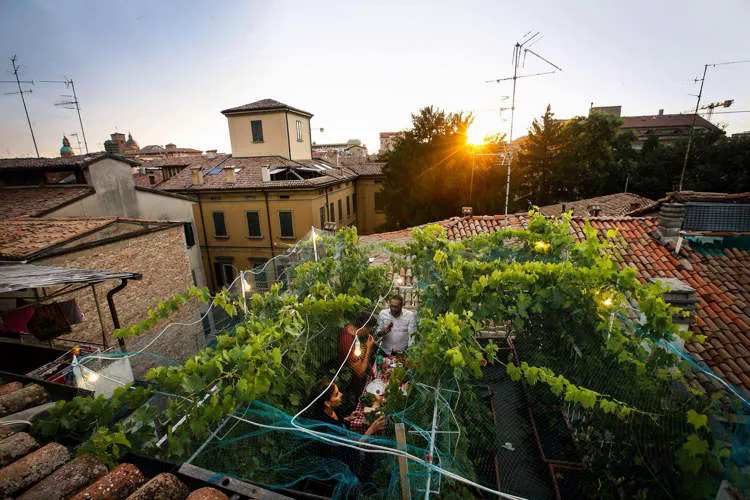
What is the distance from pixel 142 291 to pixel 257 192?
9.07 m

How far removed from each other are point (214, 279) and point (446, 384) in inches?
767

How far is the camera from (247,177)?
63.1ft

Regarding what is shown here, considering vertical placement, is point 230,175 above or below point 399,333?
above

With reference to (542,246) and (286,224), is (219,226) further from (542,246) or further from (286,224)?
(542,246)

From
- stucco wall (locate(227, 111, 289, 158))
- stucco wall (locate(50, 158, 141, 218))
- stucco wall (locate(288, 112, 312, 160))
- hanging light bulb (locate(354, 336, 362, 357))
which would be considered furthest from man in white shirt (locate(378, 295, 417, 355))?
stucco wall (locate(288, 112, 312, 160))

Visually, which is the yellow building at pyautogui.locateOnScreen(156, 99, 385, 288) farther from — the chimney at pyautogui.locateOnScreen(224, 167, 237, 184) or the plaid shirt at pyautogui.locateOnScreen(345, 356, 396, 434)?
the plaid shirt at pyautogui.locateOnScreen(345, 356, 396, 434)

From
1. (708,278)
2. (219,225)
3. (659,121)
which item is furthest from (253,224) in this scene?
(659,121)

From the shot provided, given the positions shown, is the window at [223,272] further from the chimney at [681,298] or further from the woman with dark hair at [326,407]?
the chimney at [681,298]

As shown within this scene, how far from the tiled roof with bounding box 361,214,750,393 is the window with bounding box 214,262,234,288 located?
47.9 feet

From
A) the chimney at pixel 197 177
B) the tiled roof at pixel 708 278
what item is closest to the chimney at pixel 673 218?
the tiled roof at pixel 708 278

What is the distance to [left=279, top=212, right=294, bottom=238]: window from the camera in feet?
60.7

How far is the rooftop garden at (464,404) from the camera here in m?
2.54

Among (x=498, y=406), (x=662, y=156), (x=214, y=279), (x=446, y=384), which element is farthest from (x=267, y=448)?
(x=662, y=156)

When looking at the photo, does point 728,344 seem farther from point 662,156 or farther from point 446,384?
point 662,156
